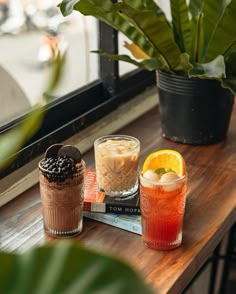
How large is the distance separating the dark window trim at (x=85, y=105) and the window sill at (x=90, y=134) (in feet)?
0.05

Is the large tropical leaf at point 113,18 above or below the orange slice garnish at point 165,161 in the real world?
above

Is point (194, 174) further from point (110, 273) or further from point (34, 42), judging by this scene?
point (110, 273)

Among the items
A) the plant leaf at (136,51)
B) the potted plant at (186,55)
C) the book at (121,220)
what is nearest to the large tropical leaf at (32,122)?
the book at (121,220)

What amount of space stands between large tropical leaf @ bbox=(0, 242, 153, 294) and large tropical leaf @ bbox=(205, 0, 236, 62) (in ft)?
3.37

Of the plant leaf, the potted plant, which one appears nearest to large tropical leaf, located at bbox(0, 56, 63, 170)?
the potted plant

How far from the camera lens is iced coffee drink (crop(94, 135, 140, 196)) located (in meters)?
1.24

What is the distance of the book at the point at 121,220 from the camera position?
1.18 metres

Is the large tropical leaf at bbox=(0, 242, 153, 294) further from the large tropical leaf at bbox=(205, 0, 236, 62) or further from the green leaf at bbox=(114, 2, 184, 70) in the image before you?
the large tropical leaf at bbox=(205, 0, 236, 62)

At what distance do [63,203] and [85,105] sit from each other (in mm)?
619

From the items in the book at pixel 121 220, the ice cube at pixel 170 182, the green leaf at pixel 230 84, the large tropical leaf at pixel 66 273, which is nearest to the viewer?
the large tropical leaf at pixel 66 273

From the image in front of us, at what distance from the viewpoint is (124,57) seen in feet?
4.79

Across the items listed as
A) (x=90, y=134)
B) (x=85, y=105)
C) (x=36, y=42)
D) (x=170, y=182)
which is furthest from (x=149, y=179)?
(x=36, y=42)

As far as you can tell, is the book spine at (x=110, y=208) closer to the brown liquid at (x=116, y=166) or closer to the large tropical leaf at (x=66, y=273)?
the brown liquid at (x=116, y=166)

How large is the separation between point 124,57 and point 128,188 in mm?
369
